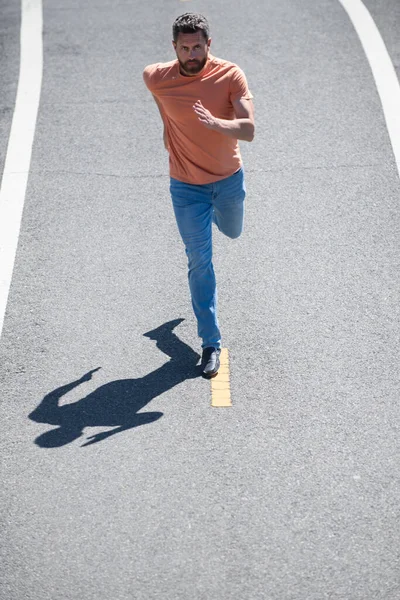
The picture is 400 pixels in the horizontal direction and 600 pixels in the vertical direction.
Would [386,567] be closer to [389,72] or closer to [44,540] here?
[44,540]

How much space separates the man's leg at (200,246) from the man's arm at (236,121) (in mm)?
569

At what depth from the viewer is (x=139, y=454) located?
598 cm

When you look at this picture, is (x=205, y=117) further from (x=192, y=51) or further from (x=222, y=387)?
(x=222, y=387)


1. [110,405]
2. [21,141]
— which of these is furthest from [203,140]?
[21,141]

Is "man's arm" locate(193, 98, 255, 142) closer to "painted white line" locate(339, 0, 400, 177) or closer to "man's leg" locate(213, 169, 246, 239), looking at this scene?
"man's leg" locate(213, 169, 246, 239)

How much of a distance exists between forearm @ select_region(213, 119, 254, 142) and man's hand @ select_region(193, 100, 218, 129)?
0.07 ft

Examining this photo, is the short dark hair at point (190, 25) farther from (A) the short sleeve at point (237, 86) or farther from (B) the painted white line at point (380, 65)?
(B) the painted white line at point (380, 65)

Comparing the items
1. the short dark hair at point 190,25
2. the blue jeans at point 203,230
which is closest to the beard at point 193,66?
the short dark hair at point 190,25

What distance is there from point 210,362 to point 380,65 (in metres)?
5.68

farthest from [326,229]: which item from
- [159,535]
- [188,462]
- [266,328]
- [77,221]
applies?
[159,535]

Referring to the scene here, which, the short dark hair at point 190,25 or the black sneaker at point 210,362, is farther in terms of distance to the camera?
the black sneaker at point 210,362

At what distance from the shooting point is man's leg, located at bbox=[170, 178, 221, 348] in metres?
6.64

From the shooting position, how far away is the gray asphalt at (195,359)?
5.23 metres

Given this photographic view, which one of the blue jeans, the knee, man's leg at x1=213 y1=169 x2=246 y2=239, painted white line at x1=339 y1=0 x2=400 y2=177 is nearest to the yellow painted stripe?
the blue jeans
